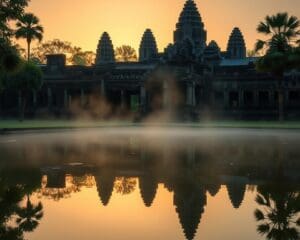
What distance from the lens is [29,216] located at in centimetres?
812

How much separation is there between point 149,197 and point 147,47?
269 feet

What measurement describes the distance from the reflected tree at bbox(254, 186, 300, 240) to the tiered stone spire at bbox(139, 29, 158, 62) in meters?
79.4

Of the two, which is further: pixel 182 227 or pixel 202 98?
pixel 202 98

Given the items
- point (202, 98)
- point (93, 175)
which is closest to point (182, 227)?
point (93, 175)

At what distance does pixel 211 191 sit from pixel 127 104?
53.6 m

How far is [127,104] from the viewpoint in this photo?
210 ft

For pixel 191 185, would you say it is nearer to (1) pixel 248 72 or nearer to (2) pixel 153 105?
(2) pixel 153 105

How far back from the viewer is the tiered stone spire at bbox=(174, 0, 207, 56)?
253 ft

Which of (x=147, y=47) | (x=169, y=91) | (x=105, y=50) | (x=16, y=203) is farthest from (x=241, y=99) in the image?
(x=16, y=203)

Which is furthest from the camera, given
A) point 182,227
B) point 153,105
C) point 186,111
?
point 153,105

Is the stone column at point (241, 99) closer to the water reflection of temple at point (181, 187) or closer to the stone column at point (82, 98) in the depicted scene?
the stone column at point (82, 98)

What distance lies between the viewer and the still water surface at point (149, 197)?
7.30 m

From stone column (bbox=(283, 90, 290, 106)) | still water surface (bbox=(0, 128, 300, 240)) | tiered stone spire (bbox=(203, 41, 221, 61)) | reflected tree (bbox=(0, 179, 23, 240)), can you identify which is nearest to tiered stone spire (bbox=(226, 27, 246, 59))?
tiered stone spire (bbox=(203, 41, 221, 61))

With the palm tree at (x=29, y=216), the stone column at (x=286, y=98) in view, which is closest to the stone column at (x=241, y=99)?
the stone column at (x=286, y=98)
